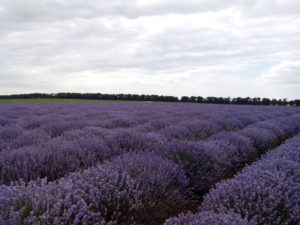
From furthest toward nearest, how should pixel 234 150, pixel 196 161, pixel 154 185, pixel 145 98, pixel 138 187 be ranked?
pixel 145 98, pixel 234 150, pixel 196 161, pixel 154 185, pixel 138 187

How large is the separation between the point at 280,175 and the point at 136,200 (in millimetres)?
1430

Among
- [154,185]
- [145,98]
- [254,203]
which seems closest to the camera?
[254,203]

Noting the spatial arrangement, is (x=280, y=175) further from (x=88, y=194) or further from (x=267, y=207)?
(x=88, y=194)

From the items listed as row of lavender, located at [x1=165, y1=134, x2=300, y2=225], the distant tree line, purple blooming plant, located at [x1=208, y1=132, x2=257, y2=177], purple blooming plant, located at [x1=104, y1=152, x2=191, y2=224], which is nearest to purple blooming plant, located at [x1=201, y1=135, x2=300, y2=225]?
row of lavender, located at [x1=165, y1=134, x2=300, y2=225]

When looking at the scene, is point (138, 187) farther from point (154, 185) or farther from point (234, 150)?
point (234, 150)

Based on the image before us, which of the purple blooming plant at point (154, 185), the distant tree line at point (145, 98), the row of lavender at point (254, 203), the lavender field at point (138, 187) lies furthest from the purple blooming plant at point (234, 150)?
the distant tree line at point (145, 98)

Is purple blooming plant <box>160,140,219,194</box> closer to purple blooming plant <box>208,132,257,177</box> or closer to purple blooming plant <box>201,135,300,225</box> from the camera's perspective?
purple blooming plant <box>208,132,257,177</box>

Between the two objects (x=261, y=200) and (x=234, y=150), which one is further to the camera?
(x=234, y=150)

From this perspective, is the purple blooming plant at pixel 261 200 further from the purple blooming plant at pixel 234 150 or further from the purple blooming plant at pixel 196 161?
the purple blooming plant at pixel 234 150

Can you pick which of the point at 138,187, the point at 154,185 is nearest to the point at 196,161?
the point at 154,185

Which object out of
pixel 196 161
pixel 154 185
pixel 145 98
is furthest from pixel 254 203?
pixel 145 98

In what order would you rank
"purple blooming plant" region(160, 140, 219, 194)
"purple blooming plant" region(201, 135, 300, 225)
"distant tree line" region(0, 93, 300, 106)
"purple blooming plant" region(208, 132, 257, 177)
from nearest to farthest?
"purple blooming plant" region(201, 135, 300, 225) → "purple blooming plant" region(160, 140, 219, 194) → "purple blooming plant" region(208, 132, 257, 177) → "distant tree line" region(0, 93, 300, 106)

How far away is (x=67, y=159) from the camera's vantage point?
2.91m

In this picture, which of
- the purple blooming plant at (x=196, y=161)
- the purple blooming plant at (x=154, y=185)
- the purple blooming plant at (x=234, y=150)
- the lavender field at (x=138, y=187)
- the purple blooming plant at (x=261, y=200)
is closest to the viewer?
the lavender field at (x=138, y=187)
